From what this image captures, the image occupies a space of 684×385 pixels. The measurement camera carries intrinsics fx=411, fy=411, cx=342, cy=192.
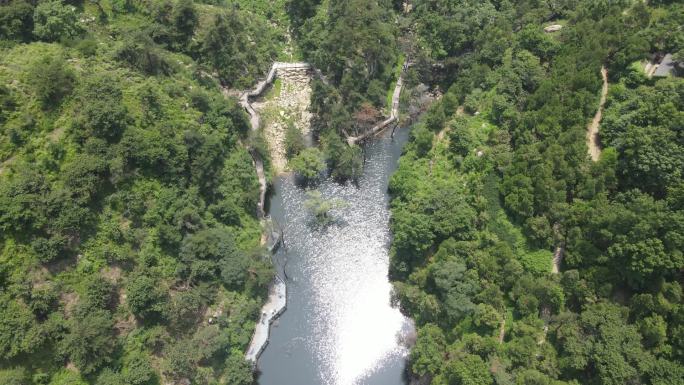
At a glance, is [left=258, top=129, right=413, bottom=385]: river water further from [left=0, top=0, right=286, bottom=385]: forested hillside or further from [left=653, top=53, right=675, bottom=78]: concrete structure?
[left=653, top=53, right=675, bottom=78]: concrete structure

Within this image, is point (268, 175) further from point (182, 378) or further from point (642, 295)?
point (642, 295)

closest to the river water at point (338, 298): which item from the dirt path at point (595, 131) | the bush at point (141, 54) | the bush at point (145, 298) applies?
the bush at point (145, 298)

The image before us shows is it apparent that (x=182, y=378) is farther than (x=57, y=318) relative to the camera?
Yes

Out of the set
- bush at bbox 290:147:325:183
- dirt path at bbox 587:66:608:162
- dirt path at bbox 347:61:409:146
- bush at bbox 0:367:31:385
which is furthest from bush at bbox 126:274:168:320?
dirt path at bbox 587:66:608:162

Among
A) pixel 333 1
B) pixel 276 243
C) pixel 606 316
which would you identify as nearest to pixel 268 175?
pixel 276 243

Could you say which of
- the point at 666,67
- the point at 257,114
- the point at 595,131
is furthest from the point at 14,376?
the point at 666,67
